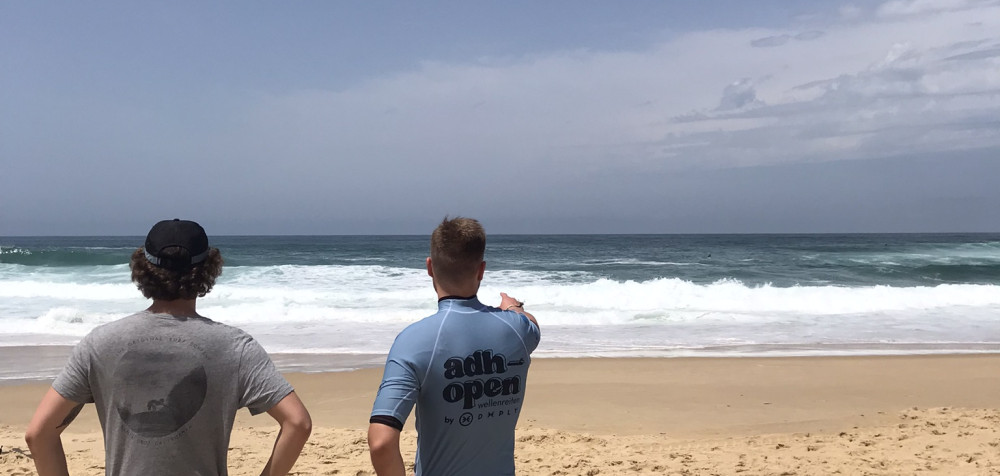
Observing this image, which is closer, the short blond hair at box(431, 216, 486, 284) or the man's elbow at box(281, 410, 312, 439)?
the man's elbow at box(281, 410, 312, 439)

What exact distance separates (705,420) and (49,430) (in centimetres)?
622

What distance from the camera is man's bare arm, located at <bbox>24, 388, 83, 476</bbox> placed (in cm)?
190

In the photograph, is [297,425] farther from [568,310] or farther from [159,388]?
[568,310]

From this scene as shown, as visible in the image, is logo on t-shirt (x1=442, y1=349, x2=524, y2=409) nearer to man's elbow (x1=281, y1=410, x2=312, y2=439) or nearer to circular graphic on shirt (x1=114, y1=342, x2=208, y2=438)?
man's elbow (x1=281, y1=410, x2=312, y2=439)

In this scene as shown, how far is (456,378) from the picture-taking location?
2.05 m

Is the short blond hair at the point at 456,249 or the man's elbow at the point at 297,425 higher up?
the short blond hair at the point at 456,249

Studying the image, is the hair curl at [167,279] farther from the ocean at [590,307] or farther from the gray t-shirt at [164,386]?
the ocean at [590,307]

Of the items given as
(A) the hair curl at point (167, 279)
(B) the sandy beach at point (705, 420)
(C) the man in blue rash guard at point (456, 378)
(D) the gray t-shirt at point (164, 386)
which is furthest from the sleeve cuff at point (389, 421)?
(B) the sandy beach at point (705, 420)

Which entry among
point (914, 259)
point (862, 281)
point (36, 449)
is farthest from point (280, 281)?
point (914, 259)

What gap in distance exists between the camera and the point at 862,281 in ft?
84.7

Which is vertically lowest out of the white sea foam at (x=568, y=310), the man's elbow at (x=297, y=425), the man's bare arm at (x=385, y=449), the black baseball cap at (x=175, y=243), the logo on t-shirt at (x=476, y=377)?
the white sea foam at (x=568, y=310)

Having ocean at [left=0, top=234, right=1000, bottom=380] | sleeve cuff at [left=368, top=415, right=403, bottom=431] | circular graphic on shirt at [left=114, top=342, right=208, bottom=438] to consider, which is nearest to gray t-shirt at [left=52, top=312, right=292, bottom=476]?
circular graphic on shirt at [left=114, top=342, right=208, bottom=438]

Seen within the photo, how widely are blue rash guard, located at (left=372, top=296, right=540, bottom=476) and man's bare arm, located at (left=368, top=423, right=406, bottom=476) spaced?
0.08 feet

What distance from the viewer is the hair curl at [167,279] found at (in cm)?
194
